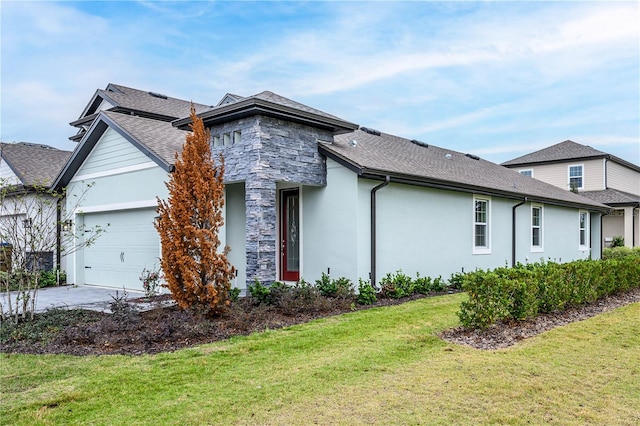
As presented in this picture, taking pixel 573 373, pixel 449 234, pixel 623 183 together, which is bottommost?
pixel 573 373

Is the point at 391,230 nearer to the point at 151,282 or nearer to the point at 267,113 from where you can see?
the point at 267,113

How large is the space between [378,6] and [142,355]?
32.5 ft

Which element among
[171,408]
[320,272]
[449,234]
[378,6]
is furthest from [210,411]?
[378,6]

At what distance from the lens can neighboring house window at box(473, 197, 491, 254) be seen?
44.0 feet

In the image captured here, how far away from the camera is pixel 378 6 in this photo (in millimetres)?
11789

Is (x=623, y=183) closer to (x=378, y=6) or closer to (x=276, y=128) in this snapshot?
(x=378, y=6)

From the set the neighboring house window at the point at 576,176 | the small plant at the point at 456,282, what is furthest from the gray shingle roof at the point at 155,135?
the neighboring house window at the point at 576,176

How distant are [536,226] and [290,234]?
9698mm

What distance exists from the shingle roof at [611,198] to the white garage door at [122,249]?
2247 cm

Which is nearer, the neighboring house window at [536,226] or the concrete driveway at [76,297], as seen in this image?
the concrete driveway at [76,297]

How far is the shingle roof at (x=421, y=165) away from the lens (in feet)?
34.3

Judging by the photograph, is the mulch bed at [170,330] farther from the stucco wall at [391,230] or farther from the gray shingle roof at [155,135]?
the gray shingle roof at [155,135]

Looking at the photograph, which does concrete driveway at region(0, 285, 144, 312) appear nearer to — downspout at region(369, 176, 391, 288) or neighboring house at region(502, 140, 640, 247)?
downspout at region(369, 176, 391, 288)

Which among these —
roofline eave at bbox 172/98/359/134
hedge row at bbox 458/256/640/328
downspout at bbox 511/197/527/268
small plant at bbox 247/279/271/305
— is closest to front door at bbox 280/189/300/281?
roofline eave at bbox 172/98/359/134
